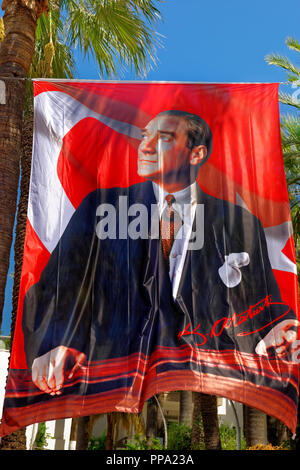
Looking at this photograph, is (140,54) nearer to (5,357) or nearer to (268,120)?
(268,120)

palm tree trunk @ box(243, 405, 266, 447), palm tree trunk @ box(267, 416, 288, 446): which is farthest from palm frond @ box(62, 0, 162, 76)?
palm tree trunk @ box(267, 416, 288, 446)

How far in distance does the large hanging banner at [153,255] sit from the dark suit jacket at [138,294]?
0.05 ft

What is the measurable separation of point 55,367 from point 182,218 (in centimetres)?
238

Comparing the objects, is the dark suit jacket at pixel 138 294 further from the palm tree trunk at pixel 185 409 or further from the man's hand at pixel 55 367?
the palm tree trunk at pixel 185 409

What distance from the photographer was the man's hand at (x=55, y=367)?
19.5 ft

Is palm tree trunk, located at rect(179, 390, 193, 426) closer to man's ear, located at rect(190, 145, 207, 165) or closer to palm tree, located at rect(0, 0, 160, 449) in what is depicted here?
palm tree, located at rect(0, 0, 160, 449)

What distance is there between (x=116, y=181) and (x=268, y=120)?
7.39ft

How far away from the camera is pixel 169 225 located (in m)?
6.66

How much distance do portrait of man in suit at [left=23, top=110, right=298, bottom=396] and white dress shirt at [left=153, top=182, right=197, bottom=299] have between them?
0.5 inches

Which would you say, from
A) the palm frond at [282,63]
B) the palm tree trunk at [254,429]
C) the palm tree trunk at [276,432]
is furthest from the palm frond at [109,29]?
the palm tree trunk at [276,432]

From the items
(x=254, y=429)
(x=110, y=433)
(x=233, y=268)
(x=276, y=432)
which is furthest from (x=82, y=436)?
(x=233, y=268)

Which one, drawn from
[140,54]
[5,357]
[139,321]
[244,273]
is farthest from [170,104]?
[5,357]

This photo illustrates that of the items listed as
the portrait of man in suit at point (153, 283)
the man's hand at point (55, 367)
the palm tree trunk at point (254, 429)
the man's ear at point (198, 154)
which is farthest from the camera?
the palm tree trunk at point (254, 429)

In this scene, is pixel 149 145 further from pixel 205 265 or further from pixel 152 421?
pixel 152 421
